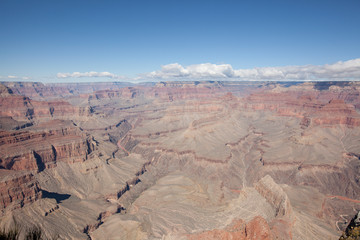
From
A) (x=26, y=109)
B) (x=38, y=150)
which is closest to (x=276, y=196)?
(x=38, y=150)

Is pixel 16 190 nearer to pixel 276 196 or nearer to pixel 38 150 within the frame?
pixel 38 150

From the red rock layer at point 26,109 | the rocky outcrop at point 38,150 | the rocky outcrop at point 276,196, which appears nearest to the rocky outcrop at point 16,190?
the rocky outcrop at point 38,150

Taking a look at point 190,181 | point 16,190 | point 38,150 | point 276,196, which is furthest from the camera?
point 190,181

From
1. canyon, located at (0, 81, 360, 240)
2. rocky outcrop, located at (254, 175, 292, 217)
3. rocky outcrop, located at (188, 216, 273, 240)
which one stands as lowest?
canyon, located at (0, 81, 360, 240)

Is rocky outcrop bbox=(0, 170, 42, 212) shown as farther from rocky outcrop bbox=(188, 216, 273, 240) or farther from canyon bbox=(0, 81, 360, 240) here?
rocky outcrop bbox=(188, 216, 273, 240)

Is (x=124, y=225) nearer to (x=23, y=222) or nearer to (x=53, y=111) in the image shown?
(x=23, y=222)

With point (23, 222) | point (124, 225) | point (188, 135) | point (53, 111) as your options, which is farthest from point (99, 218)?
point (53, 111)

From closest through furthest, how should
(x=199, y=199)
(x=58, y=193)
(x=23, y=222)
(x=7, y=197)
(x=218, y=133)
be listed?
(x=23, y=222) < (x=7, y=197) < (x=199, y=199) < (x=58, y=193) < (x=218, y=133)

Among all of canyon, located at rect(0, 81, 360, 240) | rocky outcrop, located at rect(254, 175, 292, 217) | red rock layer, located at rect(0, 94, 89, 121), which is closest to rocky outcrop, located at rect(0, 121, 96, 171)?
canyon, located at rect(0, 81, 360, 240)

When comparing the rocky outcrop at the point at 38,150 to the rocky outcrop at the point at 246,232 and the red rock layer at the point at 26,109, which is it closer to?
the rocky outcrop at the point at 246,232
